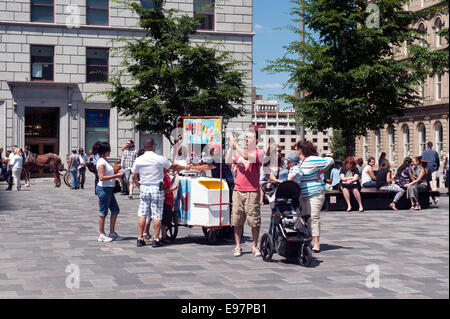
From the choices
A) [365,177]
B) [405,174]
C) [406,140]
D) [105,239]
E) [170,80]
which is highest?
[170,80]

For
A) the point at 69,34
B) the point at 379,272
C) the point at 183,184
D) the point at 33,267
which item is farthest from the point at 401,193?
the point at 69,34

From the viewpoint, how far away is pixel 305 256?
7.59 metres

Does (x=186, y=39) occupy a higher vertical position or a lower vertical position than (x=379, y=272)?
higher

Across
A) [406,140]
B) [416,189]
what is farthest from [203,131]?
[406,140]

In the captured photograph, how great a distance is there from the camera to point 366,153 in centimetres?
6544

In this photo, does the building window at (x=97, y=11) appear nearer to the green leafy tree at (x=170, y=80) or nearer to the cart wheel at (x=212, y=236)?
the green leafy tree at (x=170, y=80)

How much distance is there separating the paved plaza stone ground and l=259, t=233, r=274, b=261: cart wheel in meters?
0.16

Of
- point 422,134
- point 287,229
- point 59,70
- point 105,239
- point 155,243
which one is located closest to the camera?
point 287,229

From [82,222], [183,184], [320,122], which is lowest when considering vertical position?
[82,222]

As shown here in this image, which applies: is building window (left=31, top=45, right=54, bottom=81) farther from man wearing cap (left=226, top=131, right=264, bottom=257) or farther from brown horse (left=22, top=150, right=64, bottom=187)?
man wearing cap (left=226, top=131, right=264, bottom=257)

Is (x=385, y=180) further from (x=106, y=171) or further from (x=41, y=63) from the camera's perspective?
(x=41, y=63)

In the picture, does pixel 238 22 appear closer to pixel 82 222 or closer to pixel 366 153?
pixel 82 222

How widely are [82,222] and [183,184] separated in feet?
12.1

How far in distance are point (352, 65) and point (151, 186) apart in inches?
509
